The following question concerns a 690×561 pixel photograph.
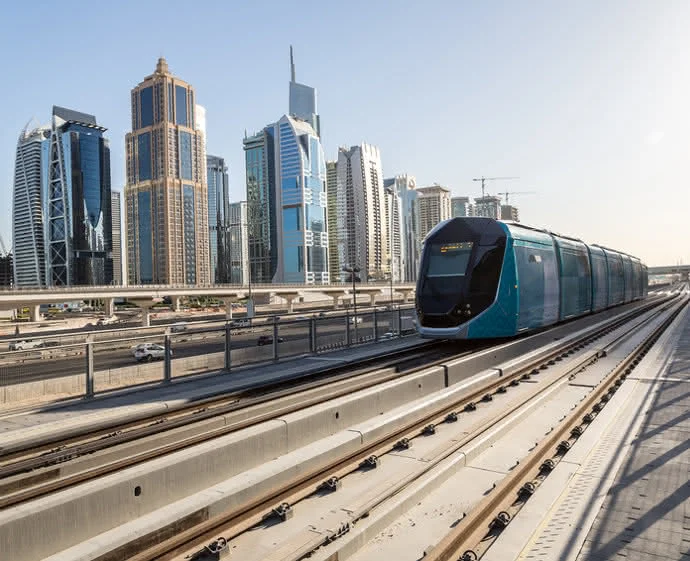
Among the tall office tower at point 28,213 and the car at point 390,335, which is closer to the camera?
the car at point 390,335

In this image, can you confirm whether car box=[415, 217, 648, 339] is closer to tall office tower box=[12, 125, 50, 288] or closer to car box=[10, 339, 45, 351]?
car box=[10, 339, 45, 351]

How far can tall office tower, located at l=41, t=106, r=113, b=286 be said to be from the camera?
17712 centimetres

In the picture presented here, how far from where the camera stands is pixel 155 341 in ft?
38.1

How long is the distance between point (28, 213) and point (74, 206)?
2561cm

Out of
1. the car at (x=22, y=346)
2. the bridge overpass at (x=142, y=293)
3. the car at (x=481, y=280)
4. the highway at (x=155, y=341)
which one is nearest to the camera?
the highway at (x=155, y=341)

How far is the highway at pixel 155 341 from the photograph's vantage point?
33.4ft

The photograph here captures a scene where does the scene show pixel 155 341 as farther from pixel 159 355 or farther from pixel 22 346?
pixel 22 346

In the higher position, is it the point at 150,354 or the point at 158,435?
the point at 150,354

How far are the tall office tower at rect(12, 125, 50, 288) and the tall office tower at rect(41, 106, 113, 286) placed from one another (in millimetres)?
6108

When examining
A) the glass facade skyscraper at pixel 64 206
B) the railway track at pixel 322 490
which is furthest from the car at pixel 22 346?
the glass facade skyscraper at pixel 64 206

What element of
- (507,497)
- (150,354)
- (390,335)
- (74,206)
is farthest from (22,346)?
(74,206)

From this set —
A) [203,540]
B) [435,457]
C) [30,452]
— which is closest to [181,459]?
[203,540]

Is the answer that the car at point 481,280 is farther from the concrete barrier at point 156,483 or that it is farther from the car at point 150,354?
the car at point 150,354

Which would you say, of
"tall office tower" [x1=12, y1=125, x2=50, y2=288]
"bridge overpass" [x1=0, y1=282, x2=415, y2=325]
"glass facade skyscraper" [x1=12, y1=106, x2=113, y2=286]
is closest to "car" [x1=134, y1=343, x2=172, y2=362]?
"bridge overpass" [x1=0, y1=282, x2=415, y2=325]
